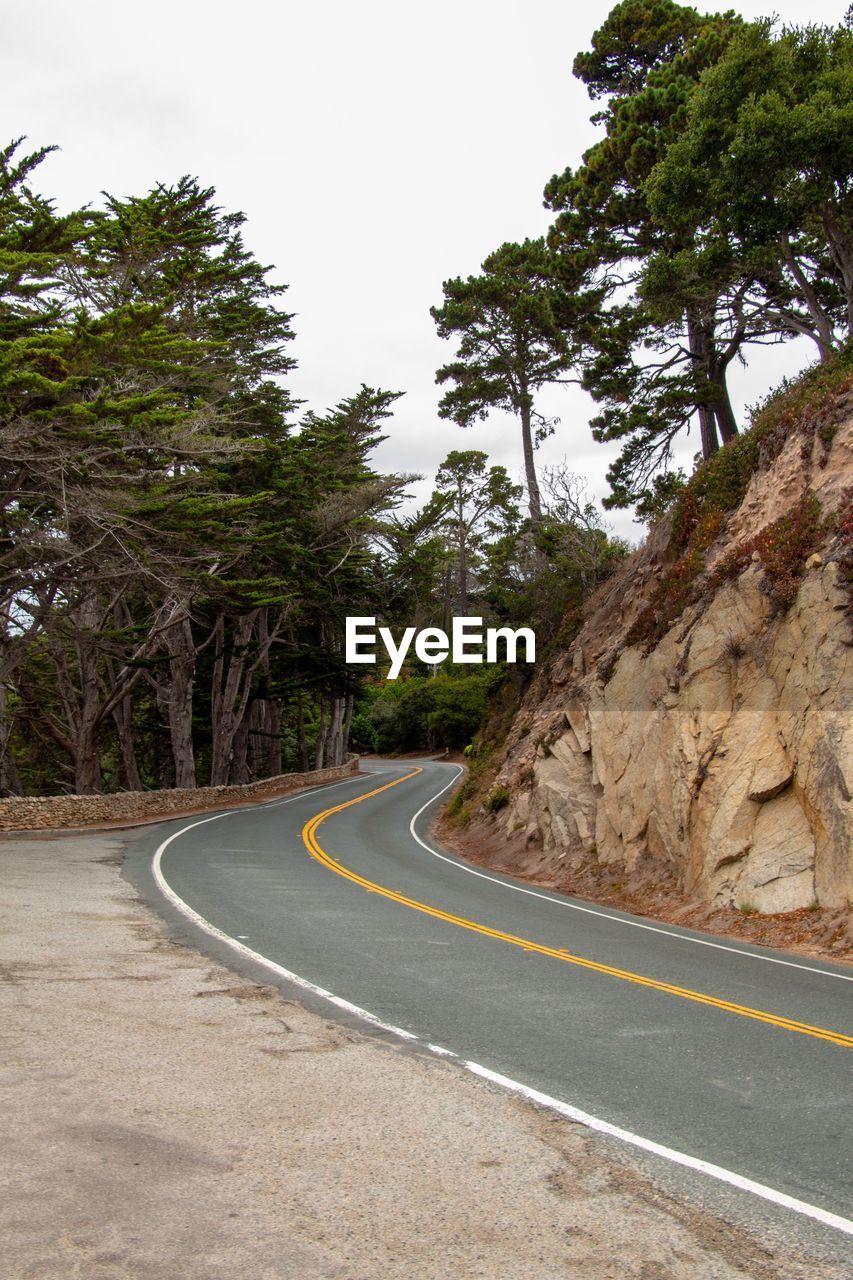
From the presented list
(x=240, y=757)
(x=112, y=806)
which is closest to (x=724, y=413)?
(x=112, y=806)

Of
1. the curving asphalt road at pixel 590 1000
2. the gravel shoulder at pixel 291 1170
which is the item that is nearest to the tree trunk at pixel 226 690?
the curving asphalt road at pixel 590 1000

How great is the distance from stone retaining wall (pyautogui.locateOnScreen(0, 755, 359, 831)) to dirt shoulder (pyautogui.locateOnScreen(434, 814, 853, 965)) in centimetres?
972

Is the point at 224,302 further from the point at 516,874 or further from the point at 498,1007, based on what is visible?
the point at 498,1007

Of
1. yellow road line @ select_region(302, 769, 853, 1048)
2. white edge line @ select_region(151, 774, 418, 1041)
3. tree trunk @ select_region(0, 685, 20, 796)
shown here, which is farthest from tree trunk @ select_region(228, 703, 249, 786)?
white edge line @ select_region(151, 774, 418, 1041)

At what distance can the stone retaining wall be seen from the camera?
24.4 m

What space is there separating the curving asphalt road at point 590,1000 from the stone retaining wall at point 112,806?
6740mm

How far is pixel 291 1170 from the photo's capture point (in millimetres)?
4809

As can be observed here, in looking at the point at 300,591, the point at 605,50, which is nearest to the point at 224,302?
the point at 300,591

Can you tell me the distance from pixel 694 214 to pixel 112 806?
22035mm

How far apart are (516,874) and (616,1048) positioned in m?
15.2

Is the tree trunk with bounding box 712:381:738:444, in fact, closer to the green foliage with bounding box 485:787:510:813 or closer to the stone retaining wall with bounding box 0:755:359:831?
the green foliage with bounding box 485:787:510:813

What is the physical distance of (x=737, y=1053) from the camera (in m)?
7.18

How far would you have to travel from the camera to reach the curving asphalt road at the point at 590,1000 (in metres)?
5.49

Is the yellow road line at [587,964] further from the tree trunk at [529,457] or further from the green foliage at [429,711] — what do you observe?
the green foliage at [429,711]
